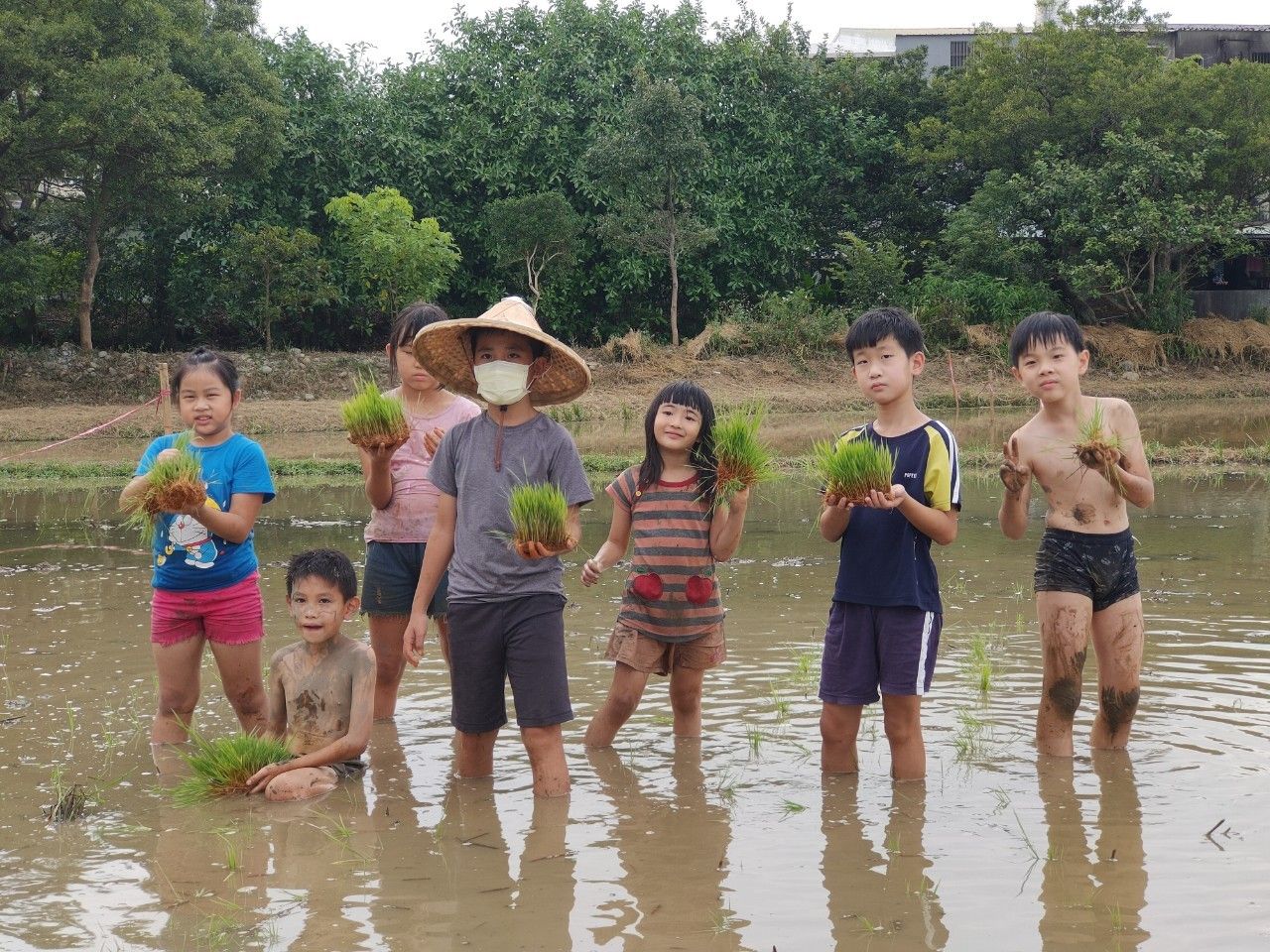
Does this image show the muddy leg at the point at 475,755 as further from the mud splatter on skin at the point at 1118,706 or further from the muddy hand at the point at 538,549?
the mud splatter on skin at the point at 1118,706

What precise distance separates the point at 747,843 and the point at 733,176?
2848 centimetres

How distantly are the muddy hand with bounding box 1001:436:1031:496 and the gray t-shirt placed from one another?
4.73 ft

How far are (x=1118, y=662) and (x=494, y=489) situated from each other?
2.30m

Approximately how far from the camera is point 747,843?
4.09 meters

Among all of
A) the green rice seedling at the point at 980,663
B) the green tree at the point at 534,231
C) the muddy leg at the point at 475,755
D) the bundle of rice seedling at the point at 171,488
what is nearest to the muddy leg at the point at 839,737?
the muddy leg at the point at 475,755

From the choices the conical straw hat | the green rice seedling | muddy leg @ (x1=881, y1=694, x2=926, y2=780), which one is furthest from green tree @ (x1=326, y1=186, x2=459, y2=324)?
muddy leg @ (x1=881, y1=694, x2=926, y2=780)

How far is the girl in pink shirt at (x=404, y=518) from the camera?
530 cm

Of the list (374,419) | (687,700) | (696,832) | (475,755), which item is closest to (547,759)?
(475,755)

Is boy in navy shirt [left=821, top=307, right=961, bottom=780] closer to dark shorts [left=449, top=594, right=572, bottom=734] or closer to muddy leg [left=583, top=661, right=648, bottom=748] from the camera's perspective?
muddy leg [left=583, top=661, right=648, bottom=748]

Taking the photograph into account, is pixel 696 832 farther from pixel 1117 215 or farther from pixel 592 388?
pixel 1117 215

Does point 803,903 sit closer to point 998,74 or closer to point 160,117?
point 160,117

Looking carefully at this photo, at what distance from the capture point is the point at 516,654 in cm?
439

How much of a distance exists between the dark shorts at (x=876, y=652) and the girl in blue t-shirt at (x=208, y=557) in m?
2.07

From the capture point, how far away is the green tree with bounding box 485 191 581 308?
89.2 feet
